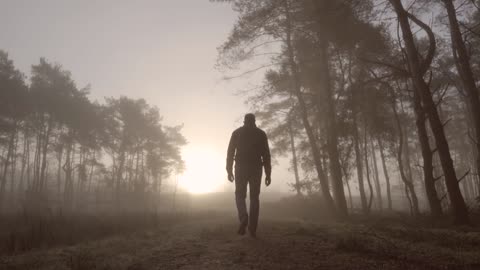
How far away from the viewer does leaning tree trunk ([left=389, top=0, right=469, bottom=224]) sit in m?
6.35

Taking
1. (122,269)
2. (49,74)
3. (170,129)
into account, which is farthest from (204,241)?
(170,129)

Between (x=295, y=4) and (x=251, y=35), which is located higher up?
(x=295, y=4)

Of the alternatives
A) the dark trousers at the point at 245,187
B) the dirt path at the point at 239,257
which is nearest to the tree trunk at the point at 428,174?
the dirt path at the point at 239,257

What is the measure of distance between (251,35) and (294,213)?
8998mm

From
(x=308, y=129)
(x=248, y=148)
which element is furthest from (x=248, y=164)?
(x=308, y=129)

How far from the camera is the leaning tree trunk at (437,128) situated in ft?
20.8

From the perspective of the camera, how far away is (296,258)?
342 cm

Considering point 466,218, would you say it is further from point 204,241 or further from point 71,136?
point 71,136

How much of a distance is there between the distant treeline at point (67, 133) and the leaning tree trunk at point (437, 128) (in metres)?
26.3

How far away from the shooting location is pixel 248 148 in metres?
5.40

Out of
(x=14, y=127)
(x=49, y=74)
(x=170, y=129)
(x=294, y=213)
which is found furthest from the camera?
(x=170, y=129)

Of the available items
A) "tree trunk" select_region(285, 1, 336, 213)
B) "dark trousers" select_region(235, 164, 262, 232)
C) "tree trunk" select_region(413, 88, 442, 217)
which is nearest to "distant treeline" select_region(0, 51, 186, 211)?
"tree trunk" select_region(285, 1, 336, 213)

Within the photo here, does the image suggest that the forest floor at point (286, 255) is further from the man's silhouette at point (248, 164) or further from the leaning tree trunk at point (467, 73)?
the leaning tree trunk at point (467, 73)

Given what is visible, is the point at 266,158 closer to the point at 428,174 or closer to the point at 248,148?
the point at 248,148
